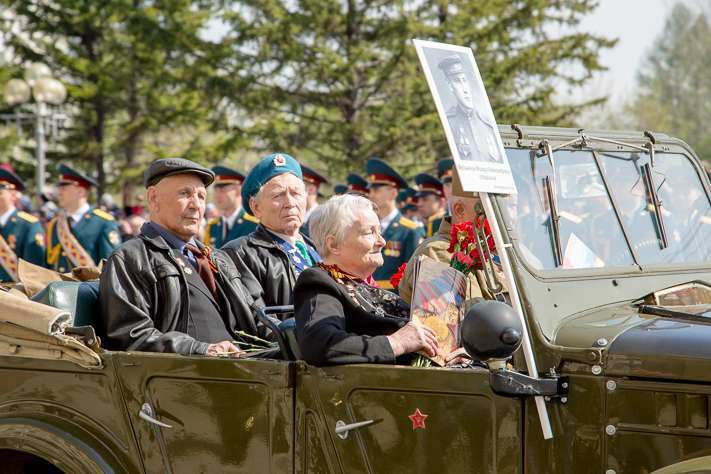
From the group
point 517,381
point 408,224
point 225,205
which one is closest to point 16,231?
point 225,205

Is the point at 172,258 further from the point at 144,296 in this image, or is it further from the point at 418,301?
the point at 418,301

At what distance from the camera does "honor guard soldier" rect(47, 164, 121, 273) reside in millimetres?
11039

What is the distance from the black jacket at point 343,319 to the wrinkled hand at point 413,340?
0.03 meters

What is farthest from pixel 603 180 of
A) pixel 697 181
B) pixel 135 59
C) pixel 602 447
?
pixel 135 59

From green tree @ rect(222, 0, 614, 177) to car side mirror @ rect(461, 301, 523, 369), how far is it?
14628 mm

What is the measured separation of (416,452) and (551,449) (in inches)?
18.3

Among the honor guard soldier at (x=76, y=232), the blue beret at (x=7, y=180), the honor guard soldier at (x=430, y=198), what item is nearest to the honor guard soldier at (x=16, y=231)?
the blue beret at (x=7, y=180)

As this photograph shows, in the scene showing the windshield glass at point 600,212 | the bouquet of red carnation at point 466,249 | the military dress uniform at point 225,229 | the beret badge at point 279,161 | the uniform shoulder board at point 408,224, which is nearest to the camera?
the windshield glass at point 600,212

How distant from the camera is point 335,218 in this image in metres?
3.95

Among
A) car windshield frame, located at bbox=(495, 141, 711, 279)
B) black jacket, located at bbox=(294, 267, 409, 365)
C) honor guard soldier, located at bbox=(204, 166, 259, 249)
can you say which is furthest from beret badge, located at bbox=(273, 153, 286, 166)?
honor guard soldier, located at bbox=(204, 166, 259, 249)

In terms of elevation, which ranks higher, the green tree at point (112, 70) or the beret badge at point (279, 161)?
the green tree at point (112, 70)

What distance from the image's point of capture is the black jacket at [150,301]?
4098 mm

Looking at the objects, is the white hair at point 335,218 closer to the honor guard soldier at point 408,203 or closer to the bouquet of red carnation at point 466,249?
the bouquet of red carnation at point 466,249

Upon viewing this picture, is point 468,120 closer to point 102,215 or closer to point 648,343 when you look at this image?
point 648,343
